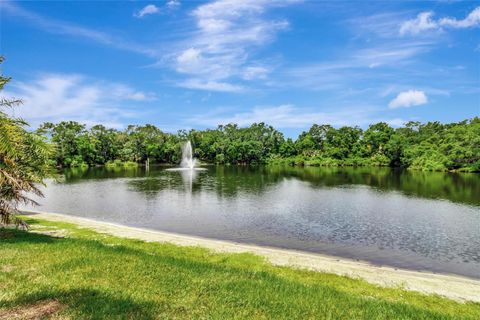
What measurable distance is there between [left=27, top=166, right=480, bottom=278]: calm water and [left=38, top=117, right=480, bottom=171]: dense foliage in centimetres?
7240

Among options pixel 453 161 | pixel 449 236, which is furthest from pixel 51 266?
pixel 453 161

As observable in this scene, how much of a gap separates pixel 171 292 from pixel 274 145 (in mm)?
149716

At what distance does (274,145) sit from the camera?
157250 mm

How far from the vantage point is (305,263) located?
648 inches

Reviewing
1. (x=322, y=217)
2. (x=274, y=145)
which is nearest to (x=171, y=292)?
(x=322, y=217)

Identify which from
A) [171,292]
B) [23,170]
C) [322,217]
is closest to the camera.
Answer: [171,292]

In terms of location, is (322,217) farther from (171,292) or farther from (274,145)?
(274,145)

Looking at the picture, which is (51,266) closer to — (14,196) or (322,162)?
(14,196)

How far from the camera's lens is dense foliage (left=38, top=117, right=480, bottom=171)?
113375 mm

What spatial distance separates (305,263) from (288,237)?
326 inches

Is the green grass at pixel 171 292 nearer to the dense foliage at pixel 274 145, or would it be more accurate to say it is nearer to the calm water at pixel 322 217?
the calm water at pixel 322 217

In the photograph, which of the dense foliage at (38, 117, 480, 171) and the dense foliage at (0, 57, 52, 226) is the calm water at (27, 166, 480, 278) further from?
the dense foliage at (38, 117, 480, 171)

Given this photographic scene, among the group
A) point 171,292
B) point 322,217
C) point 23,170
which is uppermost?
point 23,170

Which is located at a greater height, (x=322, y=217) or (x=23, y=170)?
(x=23, y=170)
